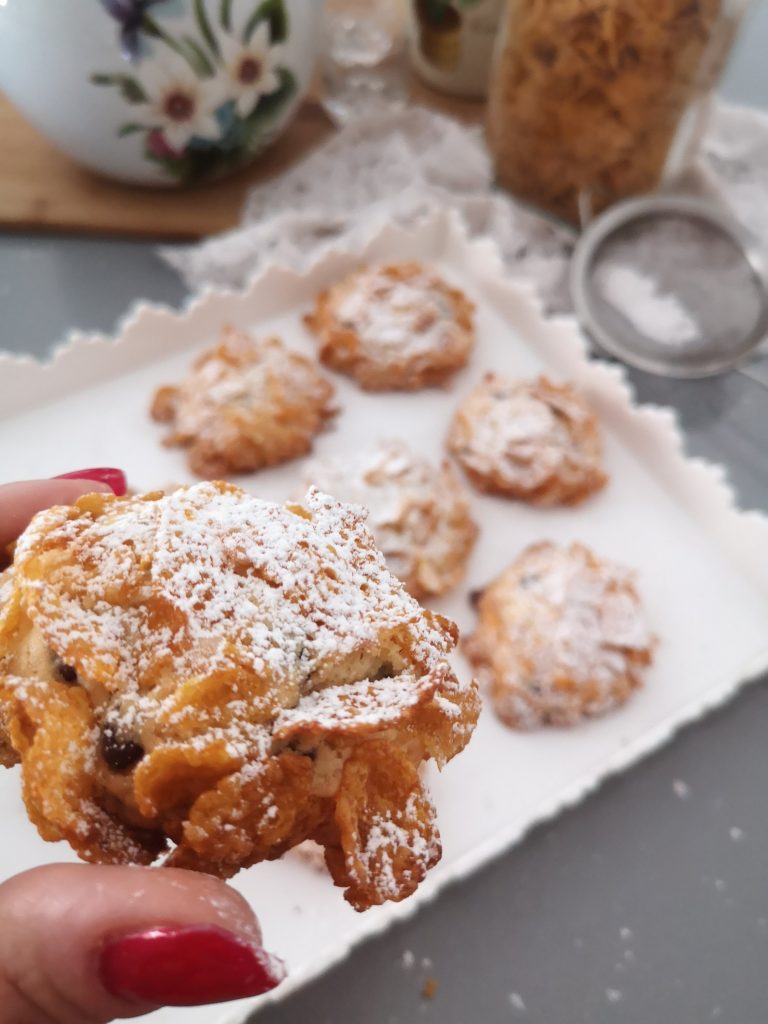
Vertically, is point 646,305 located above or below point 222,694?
below

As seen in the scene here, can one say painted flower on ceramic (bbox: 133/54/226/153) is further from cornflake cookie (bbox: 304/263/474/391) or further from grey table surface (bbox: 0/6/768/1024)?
grey table surface (bbox: 0/6/768/1024)

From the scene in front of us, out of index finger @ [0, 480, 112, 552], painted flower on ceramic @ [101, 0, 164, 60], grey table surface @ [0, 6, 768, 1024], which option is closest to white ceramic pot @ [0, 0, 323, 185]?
painted flower on ceramic @ [101, 0, 164, 60]

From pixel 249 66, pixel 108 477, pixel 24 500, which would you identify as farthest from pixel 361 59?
pixel 24 500

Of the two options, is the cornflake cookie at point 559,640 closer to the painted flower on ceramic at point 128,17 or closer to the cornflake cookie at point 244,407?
the cornflake cookie at point 244,407

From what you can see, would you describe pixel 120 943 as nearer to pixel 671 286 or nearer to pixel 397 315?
pixel 397 315

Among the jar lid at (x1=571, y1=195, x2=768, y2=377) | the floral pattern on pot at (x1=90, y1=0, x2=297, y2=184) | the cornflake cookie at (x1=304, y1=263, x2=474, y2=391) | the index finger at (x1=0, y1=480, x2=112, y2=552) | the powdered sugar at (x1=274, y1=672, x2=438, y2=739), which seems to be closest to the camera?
the powdered sugar at (x1=274, y1=672, x2=438, y2=739)

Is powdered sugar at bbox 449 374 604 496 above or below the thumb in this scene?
below
